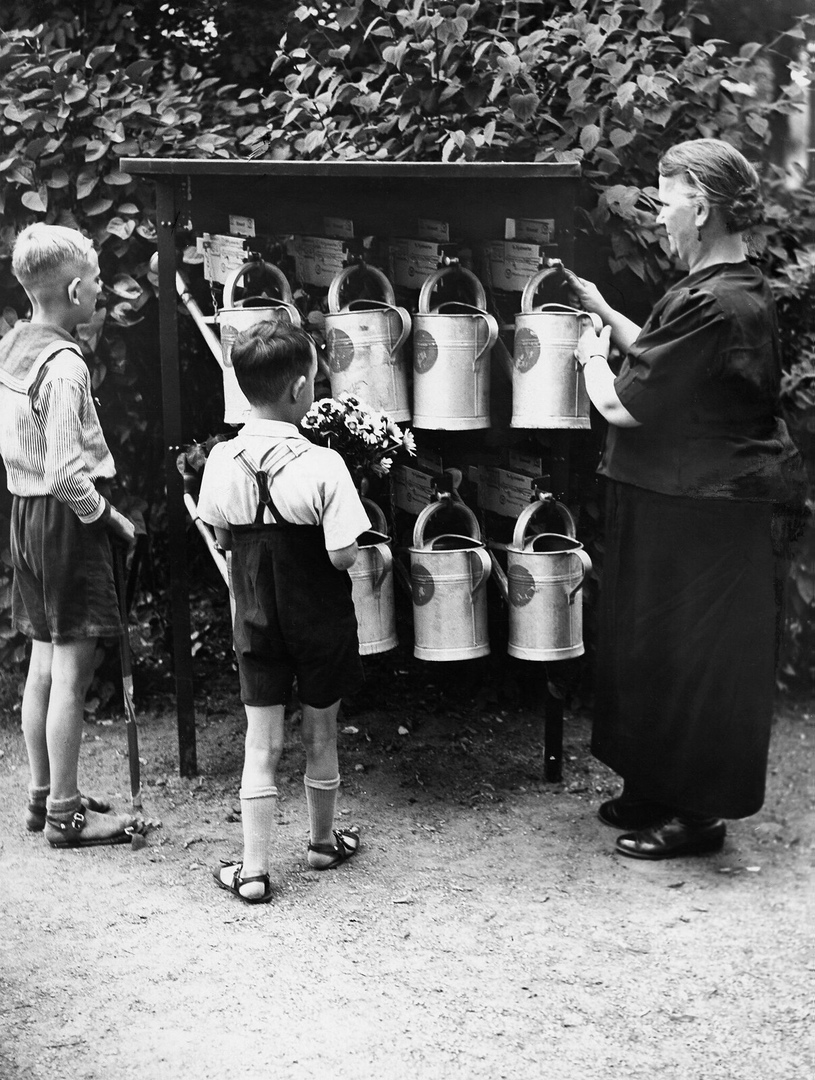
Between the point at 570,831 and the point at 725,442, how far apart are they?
100 cm

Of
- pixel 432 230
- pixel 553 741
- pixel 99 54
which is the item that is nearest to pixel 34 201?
pixel 99 54

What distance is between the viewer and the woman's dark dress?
2.35 meters

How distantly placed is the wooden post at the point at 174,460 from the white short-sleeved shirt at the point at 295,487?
515 mm

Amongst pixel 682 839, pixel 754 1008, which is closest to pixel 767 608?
pixel 682 839

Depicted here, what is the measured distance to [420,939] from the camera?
236 centimetres

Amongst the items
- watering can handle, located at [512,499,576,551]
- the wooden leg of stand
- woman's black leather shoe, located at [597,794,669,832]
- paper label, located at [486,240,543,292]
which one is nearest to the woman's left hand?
paper label, located at [486,240,543,292]

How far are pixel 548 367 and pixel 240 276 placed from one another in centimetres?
73

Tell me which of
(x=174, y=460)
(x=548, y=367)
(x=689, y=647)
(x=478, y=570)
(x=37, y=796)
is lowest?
(x=37, y=796)

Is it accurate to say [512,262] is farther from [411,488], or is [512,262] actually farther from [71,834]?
[71,834]

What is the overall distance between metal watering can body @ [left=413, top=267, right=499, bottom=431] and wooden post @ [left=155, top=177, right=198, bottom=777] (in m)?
0.55

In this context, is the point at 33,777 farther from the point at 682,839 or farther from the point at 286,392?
the point at 682,839

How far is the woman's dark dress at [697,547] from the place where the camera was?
235 centimetres

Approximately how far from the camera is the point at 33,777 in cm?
281

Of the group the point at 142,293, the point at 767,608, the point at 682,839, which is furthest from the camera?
the point at 142,293
